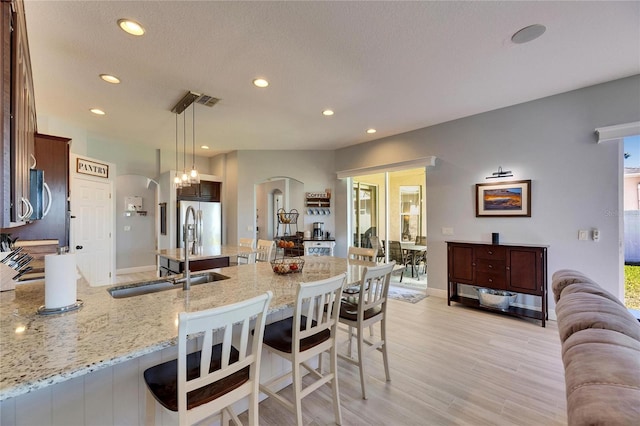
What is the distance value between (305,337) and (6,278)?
1885 millimetres

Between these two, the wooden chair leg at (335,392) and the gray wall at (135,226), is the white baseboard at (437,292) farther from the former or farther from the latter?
the gray wall at (135,226)

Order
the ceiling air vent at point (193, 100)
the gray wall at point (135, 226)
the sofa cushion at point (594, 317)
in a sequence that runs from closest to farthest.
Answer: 1. the sofa cushion at point (594, 317)
2. the ceiling air vent at point (193, 100)
3. the gray wall at point (135, 226)


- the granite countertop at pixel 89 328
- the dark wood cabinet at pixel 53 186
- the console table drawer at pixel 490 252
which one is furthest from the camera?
the console table drawer at pixel 490 252

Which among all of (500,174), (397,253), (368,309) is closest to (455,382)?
(368,309)

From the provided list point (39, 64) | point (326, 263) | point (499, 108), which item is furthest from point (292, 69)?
point (499, 108)

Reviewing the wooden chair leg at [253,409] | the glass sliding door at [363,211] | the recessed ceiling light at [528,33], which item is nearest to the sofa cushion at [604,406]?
the wooden chair leg at [253,409]

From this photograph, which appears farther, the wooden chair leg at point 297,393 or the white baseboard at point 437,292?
the white baseboard at point 437,292

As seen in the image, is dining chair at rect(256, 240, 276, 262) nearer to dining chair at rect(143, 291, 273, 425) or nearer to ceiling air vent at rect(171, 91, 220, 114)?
ceiling air vent at rect(171, 91, 220, 114)

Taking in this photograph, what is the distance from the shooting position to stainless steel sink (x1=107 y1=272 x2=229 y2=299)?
78.2 inches

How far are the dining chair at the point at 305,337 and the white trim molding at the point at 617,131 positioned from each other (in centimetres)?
382

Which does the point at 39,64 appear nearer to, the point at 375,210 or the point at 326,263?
the point at 326,263

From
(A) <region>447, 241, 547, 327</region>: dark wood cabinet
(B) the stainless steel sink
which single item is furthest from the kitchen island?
(A) <region>447, 241, 547, 327</region>: dark wood cabinet

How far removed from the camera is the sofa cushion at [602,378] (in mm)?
658

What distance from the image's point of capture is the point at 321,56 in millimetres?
2689
